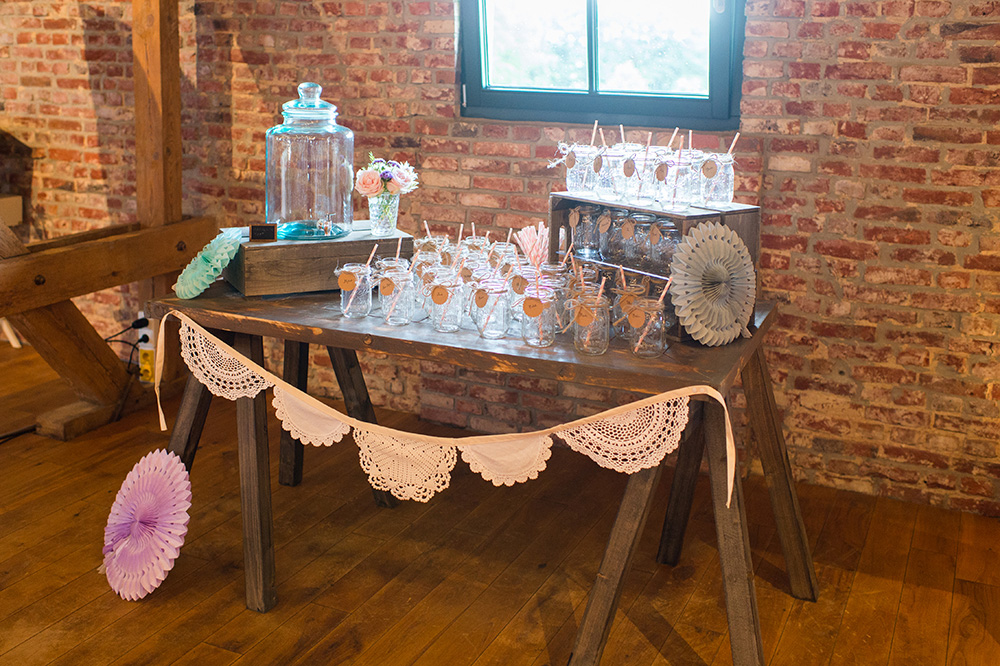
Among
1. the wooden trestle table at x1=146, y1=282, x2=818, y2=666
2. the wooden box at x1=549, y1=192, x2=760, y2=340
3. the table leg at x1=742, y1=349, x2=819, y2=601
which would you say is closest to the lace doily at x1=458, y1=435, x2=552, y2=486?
the wooden trestle table at x1=146, y1=282, x2=818, y2=666

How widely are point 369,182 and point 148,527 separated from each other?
116 centimetres

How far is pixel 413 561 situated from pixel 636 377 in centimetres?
111

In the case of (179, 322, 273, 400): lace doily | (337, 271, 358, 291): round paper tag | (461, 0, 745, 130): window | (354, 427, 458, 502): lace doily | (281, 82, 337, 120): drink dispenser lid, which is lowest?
(354, 427, 458, 502): lace doily

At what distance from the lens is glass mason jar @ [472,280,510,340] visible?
2338 millimetres

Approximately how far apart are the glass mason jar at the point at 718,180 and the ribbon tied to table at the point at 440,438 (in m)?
0.67

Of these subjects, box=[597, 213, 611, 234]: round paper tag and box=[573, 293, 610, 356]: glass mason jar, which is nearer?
box=[573, 293, 610, 356]: glass mason jar

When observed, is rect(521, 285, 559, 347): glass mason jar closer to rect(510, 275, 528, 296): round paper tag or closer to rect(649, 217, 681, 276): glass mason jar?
rect(510, 275, 528, 296): round paper tag

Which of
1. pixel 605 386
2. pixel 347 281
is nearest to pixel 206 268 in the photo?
pixel 347 281

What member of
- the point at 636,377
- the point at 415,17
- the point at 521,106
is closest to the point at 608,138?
the point at 521,106

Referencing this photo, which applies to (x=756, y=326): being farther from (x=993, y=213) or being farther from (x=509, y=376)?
(x=509, y=376)

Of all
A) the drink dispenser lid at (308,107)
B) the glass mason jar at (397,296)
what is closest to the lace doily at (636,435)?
the glass mason jar at (397,296)

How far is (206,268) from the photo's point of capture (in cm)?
258

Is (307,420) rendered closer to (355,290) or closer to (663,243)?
(355,290)

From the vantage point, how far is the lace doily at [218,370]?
2.48 m
